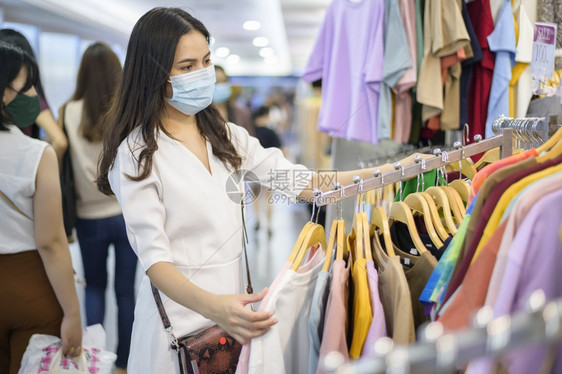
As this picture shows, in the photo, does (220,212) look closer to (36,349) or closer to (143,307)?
(143,307)

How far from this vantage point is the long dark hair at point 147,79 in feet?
4.09

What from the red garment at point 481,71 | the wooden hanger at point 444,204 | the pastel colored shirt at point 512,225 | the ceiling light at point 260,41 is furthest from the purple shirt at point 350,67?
the ceiling light at point 260,41

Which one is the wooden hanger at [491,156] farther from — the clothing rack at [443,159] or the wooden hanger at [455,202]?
the wooden hanger at [455,202]

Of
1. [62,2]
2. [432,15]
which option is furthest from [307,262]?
[62,2]

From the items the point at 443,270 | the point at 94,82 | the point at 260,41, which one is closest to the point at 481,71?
the point at 443,270

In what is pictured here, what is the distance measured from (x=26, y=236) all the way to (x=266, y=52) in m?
9.82

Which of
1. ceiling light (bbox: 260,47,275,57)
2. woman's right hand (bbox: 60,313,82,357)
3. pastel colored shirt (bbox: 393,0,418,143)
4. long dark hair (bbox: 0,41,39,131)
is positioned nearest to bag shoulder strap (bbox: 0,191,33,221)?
long dark hair (bbox: 0,41,39,131)

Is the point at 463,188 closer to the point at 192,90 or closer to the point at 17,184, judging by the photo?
Answer: the point at 192,90

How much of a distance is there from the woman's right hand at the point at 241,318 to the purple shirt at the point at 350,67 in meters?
1.43

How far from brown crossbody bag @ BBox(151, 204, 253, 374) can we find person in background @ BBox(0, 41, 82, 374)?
0.55m

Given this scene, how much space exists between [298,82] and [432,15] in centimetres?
1255

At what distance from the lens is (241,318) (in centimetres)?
99

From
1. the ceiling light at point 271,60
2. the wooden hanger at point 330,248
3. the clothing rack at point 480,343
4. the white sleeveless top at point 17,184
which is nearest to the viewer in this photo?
the clothing rack at point 480,343

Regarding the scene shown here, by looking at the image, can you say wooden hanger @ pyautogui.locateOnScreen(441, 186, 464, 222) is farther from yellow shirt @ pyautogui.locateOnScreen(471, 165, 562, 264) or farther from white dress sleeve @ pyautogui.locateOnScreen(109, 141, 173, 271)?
white dress sleeve @ pyautogui.locateOnScreen(109, 141, 173, 271)
